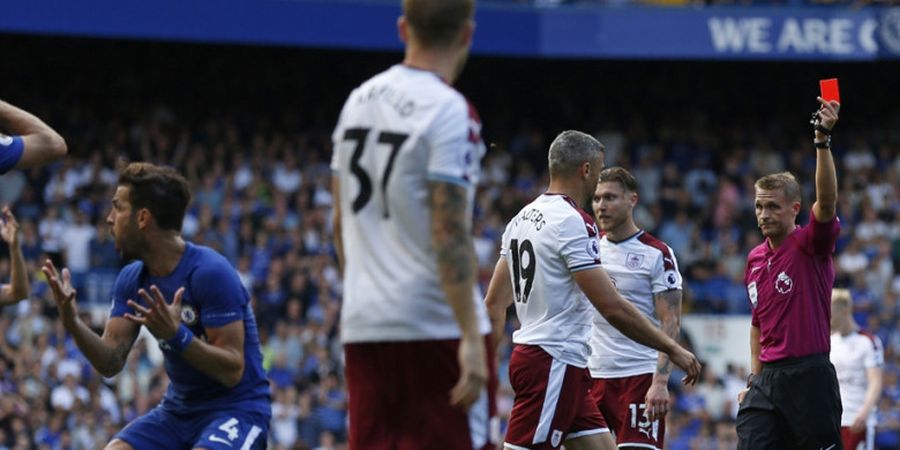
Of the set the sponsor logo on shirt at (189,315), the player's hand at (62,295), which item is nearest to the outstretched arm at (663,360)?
the sponsor logo on shirt at (189,315)

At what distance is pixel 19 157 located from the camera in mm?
6758

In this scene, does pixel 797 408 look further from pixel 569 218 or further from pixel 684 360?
pixel 569 218

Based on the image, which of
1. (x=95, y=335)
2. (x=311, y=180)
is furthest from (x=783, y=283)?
(x=311, y=180)

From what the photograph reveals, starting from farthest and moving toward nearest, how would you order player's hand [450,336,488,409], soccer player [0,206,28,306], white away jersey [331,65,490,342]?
soccer player [0,206,28,306] < white away jersey [331,65,490,342] < player's hand [450,336,488,409]

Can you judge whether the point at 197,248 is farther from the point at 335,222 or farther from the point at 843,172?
the point at 843,172

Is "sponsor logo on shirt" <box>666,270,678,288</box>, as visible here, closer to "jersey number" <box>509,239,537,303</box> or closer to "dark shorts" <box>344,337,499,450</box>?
"jersey number" <box>509,239,537,303</box>

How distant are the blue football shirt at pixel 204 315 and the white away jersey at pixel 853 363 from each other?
24.4 feet

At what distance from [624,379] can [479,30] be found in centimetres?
1535

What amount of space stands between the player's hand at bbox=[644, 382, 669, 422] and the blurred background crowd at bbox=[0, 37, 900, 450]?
9264 mm

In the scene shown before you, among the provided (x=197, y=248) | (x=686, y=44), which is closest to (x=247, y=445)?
(x=197, y=248)

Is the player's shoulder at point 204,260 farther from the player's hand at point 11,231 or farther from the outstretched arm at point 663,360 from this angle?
the outstretched arm at point 663,360

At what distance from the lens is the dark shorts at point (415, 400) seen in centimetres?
560

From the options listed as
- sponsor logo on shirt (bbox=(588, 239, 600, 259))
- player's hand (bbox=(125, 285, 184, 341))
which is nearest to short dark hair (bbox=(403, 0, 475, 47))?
player's hand (bbox=(125, 285, 184, 341))

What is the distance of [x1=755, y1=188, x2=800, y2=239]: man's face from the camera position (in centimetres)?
867
